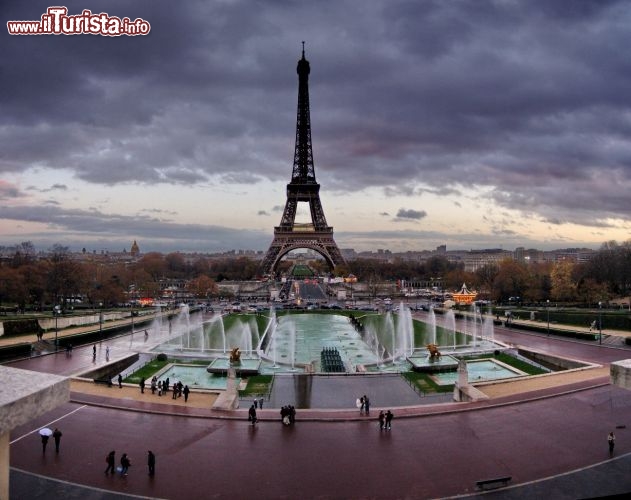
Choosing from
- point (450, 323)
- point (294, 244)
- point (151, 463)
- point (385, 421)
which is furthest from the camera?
point (294, 244)

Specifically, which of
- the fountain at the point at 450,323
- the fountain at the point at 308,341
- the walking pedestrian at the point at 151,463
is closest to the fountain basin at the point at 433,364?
the fountain at the point at 308,341

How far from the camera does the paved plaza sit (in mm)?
15727

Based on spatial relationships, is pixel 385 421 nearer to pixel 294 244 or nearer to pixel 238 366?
pixel 238 366

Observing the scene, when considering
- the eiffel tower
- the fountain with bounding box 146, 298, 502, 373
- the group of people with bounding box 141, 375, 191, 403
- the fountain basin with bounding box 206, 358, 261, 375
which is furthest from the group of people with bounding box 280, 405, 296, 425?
the eiffel tower

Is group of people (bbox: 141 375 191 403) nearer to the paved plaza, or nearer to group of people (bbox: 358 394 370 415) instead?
the paved plaza

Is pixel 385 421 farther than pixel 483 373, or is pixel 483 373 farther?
pixel 483 373

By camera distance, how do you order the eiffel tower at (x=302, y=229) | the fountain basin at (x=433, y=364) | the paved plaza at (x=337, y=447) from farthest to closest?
1. the eiffel tower at (x=302, y=229)
2. the fountain basin at (x=433, y=364)
3. the paved plaza at (x=337, y=447)

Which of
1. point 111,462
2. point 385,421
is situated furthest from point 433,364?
point 111,462

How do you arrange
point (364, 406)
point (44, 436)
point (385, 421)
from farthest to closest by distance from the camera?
point (364, 406)
point (385, 421)
point (44, 436)

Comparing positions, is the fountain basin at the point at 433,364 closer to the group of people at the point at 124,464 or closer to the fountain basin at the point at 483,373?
the fountain basin at the point at 483,373

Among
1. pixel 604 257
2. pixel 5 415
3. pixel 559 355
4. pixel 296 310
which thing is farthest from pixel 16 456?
pixel 604 257

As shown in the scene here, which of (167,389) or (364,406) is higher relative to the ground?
(364,406)

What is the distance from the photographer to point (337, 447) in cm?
1917

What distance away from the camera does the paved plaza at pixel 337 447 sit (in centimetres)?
1573
